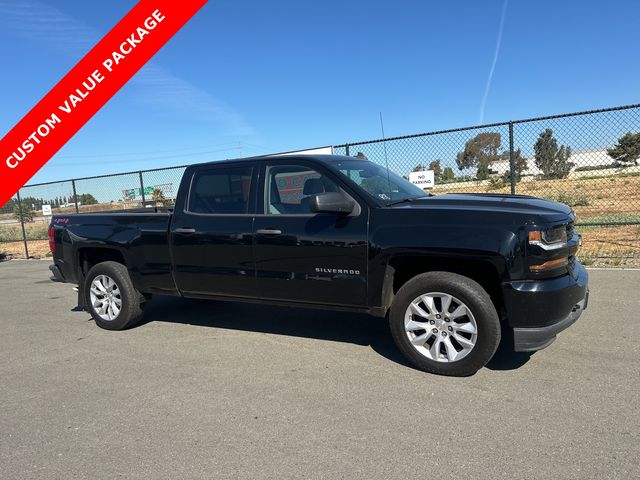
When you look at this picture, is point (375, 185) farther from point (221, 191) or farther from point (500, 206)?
point (221, 191)

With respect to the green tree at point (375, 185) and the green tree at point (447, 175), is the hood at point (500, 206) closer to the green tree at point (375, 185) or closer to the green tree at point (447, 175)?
the green tree at point (375, 185)

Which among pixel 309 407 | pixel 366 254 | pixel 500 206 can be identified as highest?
pixel 500 206

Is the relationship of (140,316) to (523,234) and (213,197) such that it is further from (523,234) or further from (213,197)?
(523,234)

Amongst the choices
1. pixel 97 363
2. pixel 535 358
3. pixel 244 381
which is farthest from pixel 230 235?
pixel 535 358

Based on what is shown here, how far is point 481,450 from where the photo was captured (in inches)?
112

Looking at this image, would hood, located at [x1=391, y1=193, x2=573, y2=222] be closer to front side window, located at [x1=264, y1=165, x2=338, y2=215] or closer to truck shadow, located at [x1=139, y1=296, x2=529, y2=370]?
front side window, located at [x1=264, y1=165, x2=338, y2=215]

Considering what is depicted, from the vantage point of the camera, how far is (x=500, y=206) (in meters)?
3.92

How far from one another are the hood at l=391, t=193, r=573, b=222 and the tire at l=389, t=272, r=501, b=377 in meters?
0.57

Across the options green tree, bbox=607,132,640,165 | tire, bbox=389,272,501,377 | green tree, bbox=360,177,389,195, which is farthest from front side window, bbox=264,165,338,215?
green tree, bbox=607,132,640,165

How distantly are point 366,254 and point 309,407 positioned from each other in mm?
1324

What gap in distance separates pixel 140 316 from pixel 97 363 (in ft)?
3.75

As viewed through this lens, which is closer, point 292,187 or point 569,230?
point 569,230

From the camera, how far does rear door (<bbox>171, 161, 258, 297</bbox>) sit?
4.71 meters

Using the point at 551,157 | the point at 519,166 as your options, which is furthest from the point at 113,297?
the point at 551,157
